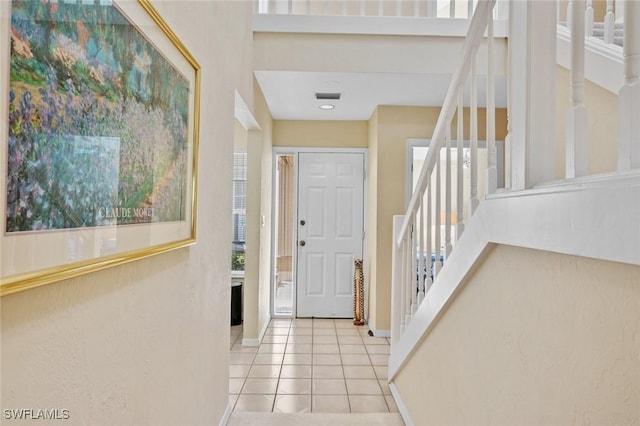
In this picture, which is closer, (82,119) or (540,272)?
(82,119)

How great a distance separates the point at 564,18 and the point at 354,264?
321 centimetres

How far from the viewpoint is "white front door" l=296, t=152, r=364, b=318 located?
4.83m

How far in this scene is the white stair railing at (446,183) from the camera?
1384 millimetres

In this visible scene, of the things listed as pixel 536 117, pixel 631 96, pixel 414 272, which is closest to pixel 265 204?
pixel 414 272

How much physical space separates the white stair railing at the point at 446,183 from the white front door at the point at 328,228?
2.06 meters

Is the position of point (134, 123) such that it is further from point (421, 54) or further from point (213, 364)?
point (421, 54)

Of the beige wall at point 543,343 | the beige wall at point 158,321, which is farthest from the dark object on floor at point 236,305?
the beige wall at point 543,343

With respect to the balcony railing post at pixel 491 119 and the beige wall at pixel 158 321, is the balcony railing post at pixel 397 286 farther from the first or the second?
the balcony railing post at pixel 491 119

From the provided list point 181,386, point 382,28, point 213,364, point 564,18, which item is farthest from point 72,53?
point 564,18

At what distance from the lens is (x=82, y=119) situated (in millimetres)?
772

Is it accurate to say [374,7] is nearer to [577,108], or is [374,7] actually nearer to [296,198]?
[296,198]

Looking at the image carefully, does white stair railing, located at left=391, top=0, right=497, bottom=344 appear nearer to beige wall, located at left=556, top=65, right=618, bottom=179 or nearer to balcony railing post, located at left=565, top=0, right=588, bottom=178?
balcony railing post, located at left=565, top=0, right=588, bottom=178

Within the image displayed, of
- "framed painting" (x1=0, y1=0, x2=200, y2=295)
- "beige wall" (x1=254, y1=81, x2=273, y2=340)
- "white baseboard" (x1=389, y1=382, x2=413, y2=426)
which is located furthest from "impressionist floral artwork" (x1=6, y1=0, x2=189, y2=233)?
"beige wall" (x1=254, y1=81, x2=273, y2=340)

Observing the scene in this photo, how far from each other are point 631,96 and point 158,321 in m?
1.37
